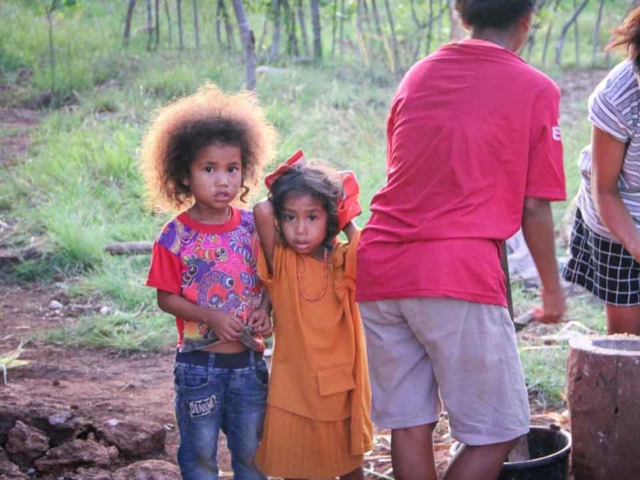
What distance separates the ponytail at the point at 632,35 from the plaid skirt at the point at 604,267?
653mm

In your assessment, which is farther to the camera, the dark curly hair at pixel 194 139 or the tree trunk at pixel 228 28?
the tree trunk at pixel 228 28

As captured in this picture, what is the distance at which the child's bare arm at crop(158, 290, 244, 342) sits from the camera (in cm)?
273

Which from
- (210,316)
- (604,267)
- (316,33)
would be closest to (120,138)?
(316,33)

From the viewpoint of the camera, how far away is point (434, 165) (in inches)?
99.7

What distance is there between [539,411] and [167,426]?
1560 mm

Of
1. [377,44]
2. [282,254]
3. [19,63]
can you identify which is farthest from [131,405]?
[377,44]

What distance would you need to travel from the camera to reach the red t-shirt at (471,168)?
8.20ft

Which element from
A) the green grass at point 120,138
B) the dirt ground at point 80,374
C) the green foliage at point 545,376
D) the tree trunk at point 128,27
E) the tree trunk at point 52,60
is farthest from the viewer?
the tree trunk at point 128,27

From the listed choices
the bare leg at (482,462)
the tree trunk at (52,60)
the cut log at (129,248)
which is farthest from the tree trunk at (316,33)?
the bare leg at (482,462)

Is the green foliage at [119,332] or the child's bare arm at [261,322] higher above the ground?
the child's bare arm at [261,322]

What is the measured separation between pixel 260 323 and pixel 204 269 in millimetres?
221

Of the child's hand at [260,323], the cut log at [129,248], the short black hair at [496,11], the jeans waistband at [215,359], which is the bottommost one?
the cut log at [129,248]

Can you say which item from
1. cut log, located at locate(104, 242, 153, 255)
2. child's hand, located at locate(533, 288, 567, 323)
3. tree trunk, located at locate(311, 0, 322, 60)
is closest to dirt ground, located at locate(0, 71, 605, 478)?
cut log, located at locate(104, 242, 153, 255)

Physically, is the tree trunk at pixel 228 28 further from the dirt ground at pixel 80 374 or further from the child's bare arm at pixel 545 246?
the child's bare arm at pixel 545 246
